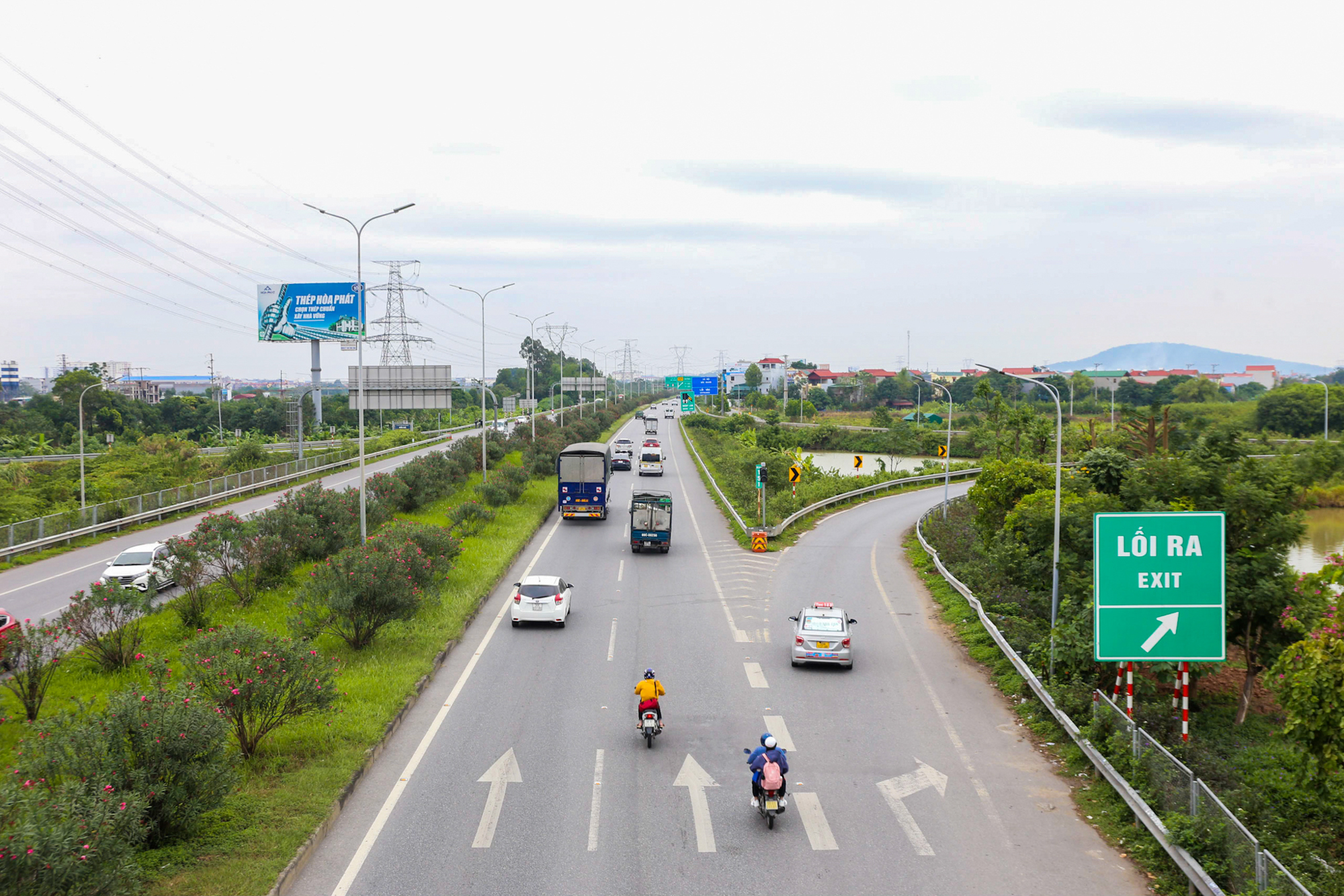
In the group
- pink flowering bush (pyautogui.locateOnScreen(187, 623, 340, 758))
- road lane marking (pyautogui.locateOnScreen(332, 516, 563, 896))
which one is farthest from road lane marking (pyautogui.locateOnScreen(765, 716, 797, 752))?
pink flowering bush (pyautogui.locateOnScreen(187, 623, 340, 758))

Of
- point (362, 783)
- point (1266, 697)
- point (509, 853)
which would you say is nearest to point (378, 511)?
point (362, 783)

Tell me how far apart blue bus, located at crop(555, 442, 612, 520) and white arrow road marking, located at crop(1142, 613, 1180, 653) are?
30.6m

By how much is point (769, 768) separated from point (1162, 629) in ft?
21.0

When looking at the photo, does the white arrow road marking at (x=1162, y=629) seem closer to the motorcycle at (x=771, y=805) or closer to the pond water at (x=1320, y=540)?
the motorcycle at (x=771, y=805)

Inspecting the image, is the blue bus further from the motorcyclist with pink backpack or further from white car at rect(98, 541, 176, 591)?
the motorcyclist with pink backpack

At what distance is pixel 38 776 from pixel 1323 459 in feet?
84.1

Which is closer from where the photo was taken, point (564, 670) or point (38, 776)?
point (38, 776)

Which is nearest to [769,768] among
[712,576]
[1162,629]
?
[1162,629]

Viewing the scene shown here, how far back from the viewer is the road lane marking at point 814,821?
1159 cm

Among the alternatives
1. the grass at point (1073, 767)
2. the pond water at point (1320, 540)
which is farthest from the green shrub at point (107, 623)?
the pond water at point (1320, 540)

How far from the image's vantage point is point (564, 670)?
63.7 ft

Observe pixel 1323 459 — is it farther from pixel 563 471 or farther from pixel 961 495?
pixel 961 495

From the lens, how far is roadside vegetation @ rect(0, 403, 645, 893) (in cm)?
908

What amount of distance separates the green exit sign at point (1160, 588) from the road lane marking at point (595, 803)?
7.69 m
